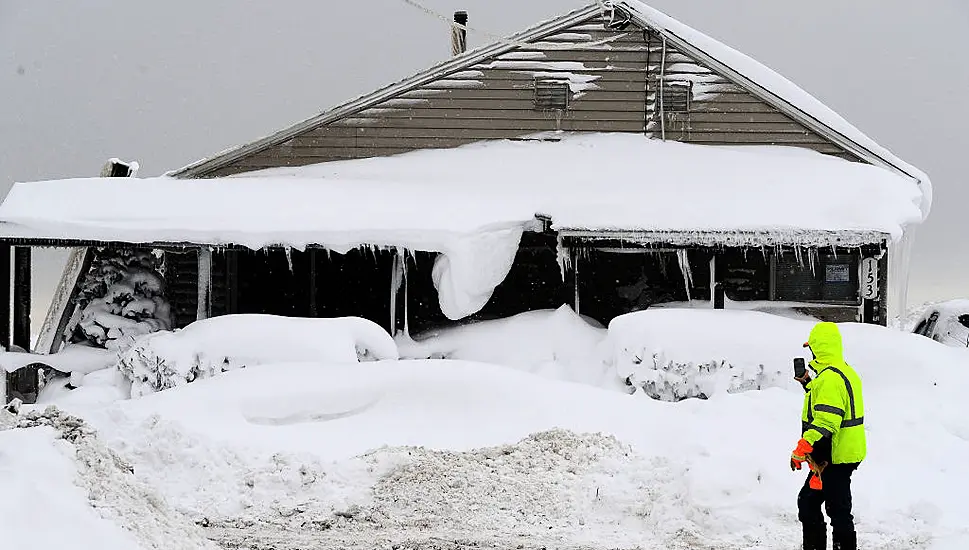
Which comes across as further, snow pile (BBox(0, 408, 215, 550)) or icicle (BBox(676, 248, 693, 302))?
icicle (BBox(676, 248, 693, 302))

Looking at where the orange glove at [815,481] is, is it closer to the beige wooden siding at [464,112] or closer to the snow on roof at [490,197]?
the snow on roof at [490,197]

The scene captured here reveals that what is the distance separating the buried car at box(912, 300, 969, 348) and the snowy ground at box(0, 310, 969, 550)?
5.12 meters

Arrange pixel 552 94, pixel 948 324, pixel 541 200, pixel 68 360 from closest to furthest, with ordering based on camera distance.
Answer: pixel 68 360 → pixel 541 200 → pixel 948 324 → pixel 552 94

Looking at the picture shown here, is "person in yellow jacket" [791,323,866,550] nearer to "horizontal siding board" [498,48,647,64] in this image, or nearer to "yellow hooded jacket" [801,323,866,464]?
"yellow hooded jacket" [801,323,866,464]

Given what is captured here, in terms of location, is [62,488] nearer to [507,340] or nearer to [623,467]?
[623,467]

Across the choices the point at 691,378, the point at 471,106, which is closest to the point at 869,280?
the point at 691,378

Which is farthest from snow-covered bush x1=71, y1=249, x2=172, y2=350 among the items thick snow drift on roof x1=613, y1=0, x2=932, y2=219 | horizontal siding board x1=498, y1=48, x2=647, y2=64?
thick snow drift on roof x1=613, y1=0, x2=932, y2=219

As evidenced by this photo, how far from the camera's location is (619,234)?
1507 centimetres

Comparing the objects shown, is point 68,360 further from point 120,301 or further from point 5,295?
point 5,295

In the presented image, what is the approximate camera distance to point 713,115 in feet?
57.7

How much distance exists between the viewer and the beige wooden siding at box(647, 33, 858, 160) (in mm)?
17531

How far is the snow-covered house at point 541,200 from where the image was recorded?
1487cm

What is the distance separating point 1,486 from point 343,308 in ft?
38.9

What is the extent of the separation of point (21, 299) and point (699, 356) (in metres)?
10.4
